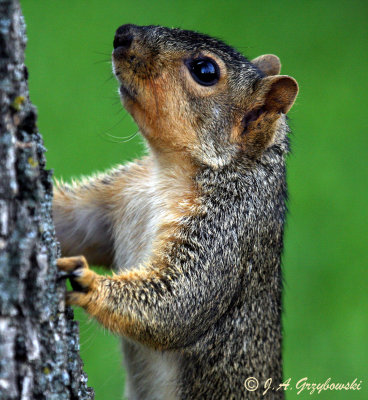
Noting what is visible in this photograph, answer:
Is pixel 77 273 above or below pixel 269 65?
below

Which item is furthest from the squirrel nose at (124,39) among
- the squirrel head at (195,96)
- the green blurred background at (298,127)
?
the green blurred background at (298,127)

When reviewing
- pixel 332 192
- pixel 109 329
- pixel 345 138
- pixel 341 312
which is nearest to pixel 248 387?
pixel 109 329

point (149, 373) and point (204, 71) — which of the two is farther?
point (149, 373)

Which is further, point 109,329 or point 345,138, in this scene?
point 345,138

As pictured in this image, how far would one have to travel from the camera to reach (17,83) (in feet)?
8.01

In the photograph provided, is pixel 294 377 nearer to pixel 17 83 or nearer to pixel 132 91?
pixel 132 91

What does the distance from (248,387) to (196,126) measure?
143 cm

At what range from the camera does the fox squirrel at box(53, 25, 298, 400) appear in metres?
3.53

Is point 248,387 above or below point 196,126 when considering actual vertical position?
below

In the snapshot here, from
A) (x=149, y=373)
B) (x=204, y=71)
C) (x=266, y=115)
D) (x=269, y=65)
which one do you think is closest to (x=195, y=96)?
(x=204, y=71)

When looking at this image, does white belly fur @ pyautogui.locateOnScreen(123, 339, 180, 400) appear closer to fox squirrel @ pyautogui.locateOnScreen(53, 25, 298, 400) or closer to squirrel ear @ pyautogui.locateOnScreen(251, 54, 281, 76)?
fox squirrel @ pyautogui.locateOnScreen(53, 25, 298, 400)

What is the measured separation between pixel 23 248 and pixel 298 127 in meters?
6.20

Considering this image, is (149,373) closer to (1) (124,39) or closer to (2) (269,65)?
(1) (124,39)

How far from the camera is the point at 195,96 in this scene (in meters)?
3.77
